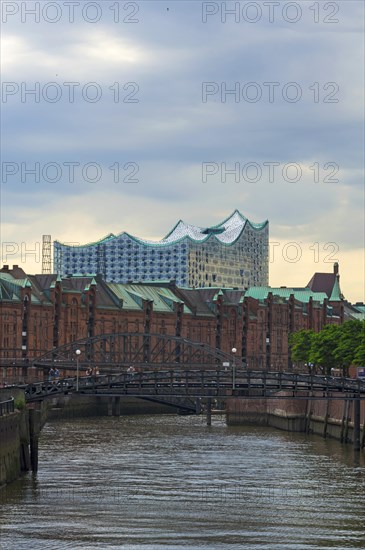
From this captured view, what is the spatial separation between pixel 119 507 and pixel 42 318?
11750 cm

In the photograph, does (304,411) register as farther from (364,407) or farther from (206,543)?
(206,543)

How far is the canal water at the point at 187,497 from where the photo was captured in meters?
57.2

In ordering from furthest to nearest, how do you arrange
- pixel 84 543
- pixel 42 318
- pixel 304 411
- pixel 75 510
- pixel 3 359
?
pixel 42 318 < pixel 3 359 < pixel 304 411 < pixel 75 510 < pixel 84 543

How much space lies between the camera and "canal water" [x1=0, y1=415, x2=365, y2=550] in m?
57.2

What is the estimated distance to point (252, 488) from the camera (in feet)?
239

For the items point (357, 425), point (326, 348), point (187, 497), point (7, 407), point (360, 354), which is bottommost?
point (187, 497)

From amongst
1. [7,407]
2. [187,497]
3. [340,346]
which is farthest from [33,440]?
[340,346]

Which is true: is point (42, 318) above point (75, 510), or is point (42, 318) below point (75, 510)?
above

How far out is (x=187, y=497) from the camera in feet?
226

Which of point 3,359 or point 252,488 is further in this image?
point 3,359

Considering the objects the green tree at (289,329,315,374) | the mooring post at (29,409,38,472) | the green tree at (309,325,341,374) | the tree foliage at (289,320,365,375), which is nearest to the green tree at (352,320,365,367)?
the tree foliage at (289,320,365,375)

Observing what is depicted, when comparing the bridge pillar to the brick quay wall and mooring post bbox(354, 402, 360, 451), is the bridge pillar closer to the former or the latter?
the brick quay wall

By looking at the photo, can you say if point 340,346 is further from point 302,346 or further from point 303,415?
point 302,346

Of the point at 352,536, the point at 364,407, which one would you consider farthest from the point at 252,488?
the point at 364,407
